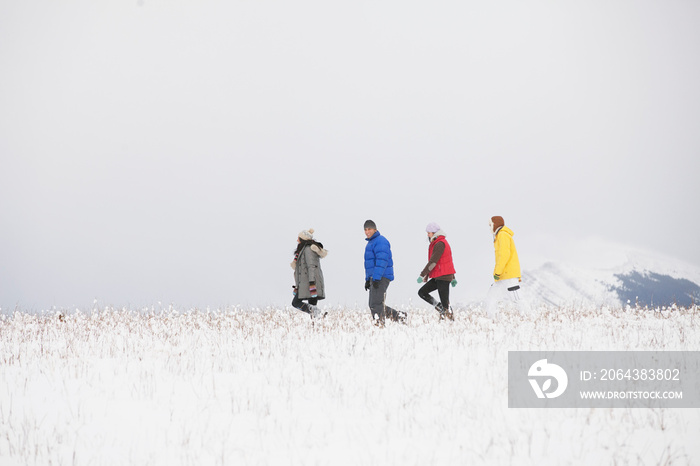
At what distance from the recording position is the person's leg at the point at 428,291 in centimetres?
1208

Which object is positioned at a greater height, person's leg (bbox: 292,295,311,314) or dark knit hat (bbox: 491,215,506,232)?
dark knit hat (bbox: 491,215,506,232)

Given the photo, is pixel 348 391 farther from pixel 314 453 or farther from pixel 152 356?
pixel 152 356

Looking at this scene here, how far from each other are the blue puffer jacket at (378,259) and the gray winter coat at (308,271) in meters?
1.25

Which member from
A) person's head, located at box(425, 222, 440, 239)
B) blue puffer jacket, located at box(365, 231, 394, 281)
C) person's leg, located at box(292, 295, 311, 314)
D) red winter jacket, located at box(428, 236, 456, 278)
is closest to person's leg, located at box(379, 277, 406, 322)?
blue puffer jacket, located at box(365, 231, 394, 281)

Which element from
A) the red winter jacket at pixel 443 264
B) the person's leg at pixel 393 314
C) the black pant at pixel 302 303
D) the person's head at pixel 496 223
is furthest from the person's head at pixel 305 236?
the person's head at pixel 496 223

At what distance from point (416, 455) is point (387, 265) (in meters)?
6.67

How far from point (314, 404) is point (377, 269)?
209 inches

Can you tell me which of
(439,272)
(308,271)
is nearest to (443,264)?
(439,272)

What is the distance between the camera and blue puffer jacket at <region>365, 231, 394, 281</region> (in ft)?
37.2

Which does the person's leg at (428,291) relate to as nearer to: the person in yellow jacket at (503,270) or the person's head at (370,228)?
the person in yellow jacket at (503,270)

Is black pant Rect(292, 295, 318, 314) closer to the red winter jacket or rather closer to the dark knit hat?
the red winter jacket

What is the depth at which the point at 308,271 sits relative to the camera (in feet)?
40.1

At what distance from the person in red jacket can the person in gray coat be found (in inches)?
91.2

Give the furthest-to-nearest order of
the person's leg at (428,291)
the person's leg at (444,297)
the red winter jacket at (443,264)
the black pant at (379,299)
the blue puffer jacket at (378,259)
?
the person's leg at (428,291) < the person's leg at (444,297) < the red winter jacket at (443,264) < the black pant at (379,299) < the blue puffer jacket at (378,259)
